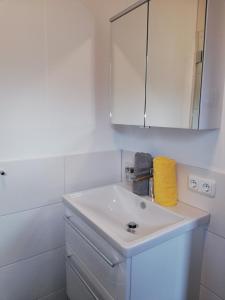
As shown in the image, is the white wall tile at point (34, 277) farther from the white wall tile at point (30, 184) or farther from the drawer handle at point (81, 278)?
the white wall tile at point (30, 184)

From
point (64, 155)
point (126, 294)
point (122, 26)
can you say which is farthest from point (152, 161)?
point (122, 26)

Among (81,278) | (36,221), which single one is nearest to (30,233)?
(36,221)

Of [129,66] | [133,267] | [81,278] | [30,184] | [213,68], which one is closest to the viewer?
[133,267]

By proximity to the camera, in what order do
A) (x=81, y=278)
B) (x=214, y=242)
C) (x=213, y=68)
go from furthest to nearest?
(x=81, y=278) < (x=214, y=242) < (x=213, y=68)

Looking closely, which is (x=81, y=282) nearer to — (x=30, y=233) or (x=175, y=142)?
(x=30, y=233)

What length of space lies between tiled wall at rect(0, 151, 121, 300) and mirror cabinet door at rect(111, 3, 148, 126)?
359 mm

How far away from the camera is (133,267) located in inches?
32.2

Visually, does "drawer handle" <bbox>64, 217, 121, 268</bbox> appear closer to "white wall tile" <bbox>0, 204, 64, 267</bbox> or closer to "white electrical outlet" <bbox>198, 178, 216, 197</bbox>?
"white wall tile" <bbox>0, 204, 64, 267</bbox>

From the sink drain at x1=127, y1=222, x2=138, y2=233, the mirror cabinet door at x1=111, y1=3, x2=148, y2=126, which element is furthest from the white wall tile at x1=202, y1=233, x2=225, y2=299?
the mirror cabinet door at x1=111, y1=3, x2=148, y2=126

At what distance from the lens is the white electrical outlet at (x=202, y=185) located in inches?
40.4

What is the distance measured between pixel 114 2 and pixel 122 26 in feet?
0.72

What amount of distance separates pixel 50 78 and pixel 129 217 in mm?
A: 912

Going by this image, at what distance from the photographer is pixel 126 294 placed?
819 mm

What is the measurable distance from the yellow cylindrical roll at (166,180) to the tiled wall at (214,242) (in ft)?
0.28
